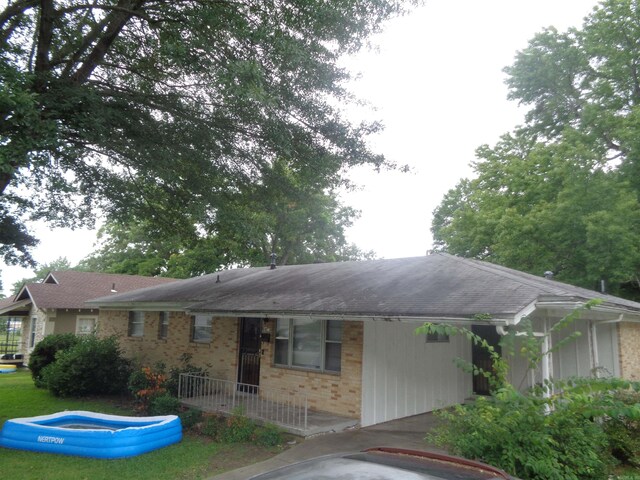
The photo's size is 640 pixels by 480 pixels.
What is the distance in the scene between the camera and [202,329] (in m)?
14.9

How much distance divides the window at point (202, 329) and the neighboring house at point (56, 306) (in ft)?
34.6

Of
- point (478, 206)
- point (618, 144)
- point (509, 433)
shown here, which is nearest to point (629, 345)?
point (509, 433)

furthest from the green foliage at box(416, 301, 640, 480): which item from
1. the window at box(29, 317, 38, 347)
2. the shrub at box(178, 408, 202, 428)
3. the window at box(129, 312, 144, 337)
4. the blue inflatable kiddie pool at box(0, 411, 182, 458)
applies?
the window at box(29, 317, 38, 347)

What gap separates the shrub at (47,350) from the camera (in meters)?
16.4

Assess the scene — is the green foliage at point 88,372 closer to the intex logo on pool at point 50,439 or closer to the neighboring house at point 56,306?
the intex logo on pool at point 50,439

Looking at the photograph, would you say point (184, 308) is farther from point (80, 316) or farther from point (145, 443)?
point (80, 316)

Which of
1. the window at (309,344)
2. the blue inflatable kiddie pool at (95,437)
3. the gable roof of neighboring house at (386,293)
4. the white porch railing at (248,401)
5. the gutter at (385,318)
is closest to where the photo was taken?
the gutter at (385,318)

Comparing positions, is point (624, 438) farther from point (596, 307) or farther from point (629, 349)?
point (629, 349)

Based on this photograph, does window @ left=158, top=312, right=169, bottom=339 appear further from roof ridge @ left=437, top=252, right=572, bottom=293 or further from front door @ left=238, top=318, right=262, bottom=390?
roof ridge @ left=437, top=252, right=572, bottom=293

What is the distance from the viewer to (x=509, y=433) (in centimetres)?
552

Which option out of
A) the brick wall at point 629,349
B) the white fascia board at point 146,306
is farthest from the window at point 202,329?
the brick wall at point 629,349

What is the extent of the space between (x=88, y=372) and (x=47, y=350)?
3962 mm

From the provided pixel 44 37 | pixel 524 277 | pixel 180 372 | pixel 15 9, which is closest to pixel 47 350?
pixel 180 372

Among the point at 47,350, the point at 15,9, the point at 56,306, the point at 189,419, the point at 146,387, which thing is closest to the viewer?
the point at 15,9
